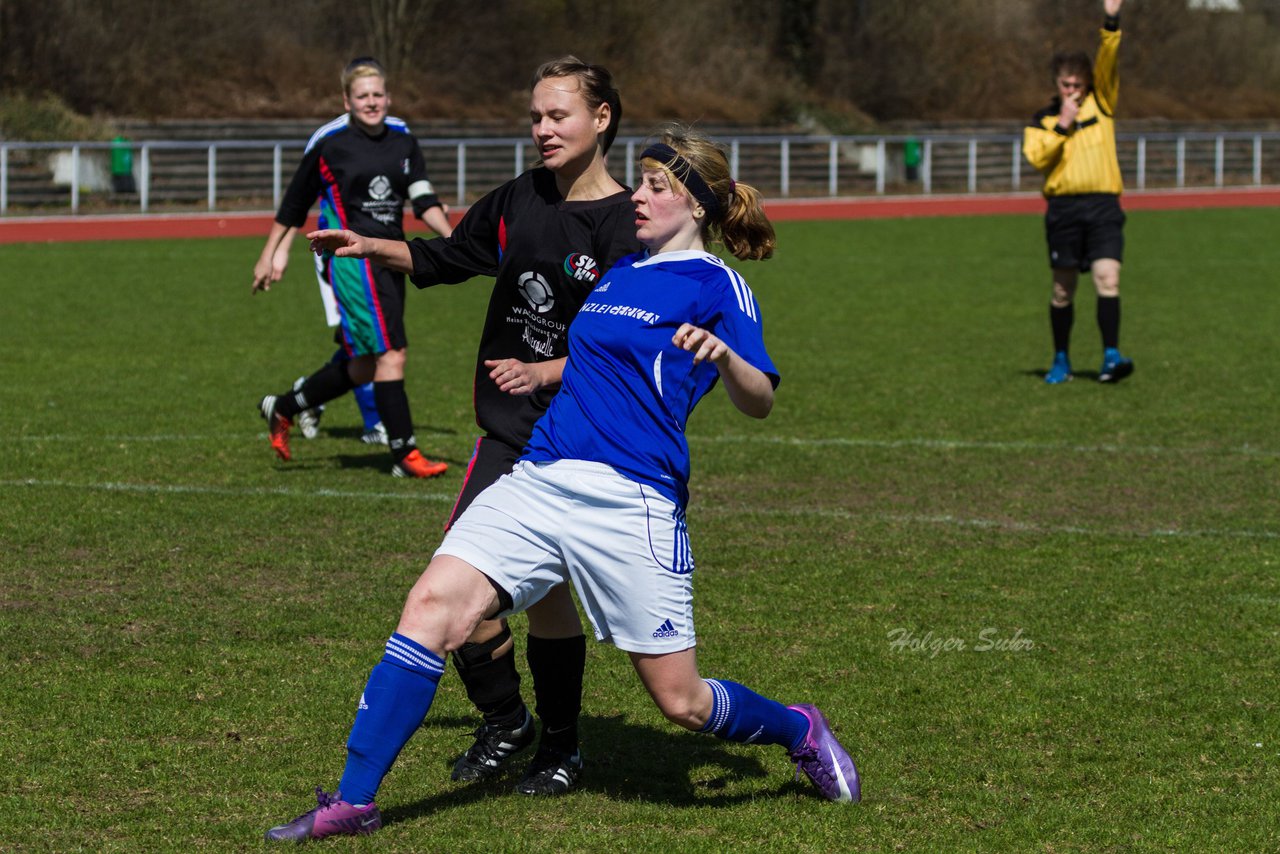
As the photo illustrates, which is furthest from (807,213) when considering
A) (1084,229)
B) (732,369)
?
(732,369)

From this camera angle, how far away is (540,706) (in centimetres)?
474

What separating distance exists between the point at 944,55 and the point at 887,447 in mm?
48449

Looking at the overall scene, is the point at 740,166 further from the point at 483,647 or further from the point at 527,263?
the point at 483,647

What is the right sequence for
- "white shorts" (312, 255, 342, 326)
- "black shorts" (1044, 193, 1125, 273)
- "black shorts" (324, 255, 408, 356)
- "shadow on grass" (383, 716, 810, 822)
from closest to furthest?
1. "shadow on grass" (383, 716, 810, 822)
2. "black shorts" (324, 255, 408, 356)
3. "white shorts" (312, 255, 342, 326)
4. "black shorts" (1044, 193, 1125, 273)

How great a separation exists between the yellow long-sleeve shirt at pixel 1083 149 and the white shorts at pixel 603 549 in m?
8.83

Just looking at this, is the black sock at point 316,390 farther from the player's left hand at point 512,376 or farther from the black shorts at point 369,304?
the player's left hand at point 512,376

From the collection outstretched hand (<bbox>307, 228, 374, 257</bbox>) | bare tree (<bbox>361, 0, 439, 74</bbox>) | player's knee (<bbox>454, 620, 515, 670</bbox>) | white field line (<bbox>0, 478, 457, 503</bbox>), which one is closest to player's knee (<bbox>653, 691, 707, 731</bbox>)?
player's knee (<bbox>454, 620, 515, 670</bbox>)

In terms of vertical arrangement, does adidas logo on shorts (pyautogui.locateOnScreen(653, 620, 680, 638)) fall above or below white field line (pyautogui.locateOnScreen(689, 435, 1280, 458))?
above

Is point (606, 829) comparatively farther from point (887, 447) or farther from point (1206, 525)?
point (887, 447)

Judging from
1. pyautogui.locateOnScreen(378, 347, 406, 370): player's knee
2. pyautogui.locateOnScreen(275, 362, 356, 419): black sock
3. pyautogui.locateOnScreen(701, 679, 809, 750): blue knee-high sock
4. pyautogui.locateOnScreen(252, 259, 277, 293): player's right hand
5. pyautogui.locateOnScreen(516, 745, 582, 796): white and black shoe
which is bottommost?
pyautogui.locateOnScreen(516, 745, 582, 796): white and black shoe

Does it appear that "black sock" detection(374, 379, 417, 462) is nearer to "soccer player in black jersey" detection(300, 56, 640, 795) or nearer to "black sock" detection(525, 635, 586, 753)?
"soccer player in black jersey" detection(300, 56, 640, 795)

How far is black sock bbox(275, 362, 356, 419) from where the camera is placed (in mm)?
9328

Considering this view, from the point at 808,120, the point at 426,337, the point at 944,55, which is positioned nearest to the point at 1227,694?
the point at 426,337

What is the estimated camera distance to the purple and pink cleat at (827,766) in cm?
453
